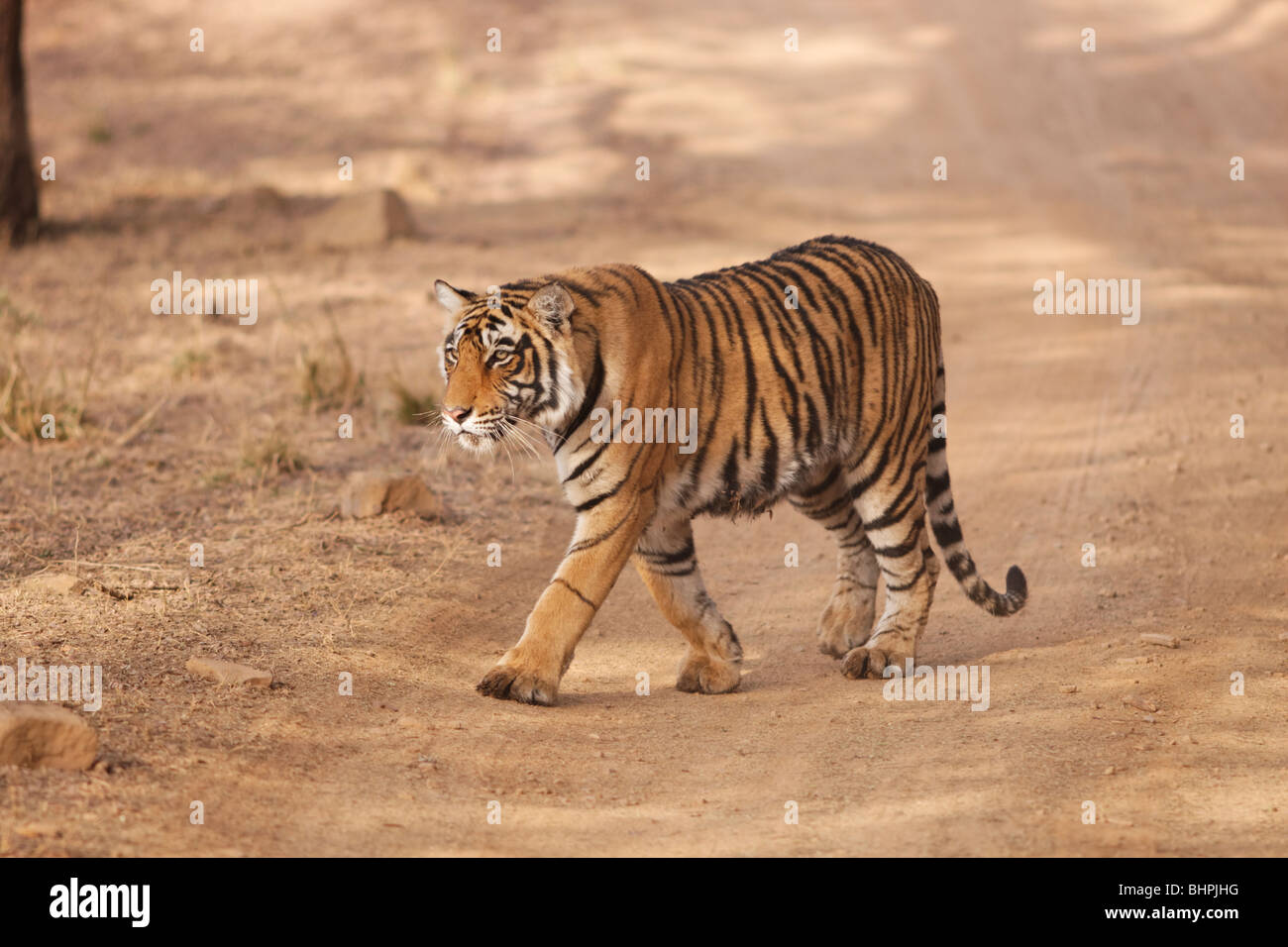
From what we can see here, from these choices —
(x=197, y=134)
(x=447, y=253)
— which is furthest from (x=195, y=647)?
(x=197, y=134)

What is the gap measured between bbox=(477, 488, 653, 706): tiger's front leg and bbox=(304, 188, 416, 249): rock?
26.8 feet

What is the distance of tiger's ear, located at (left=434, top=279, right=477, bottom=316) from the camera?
537cm

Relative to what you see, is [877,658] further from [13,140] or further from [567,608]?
[13,140]

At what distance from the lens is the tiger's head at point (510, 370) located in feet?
16.9

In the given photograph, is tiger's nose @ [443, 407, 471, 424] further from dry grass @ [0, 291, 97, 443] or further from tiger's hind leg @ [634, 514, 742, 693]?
dry grass @ [0, 291, 97, 443]

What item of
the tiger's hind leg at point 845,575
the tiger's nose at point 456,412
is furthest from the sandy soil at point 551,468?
the tiger's nose at point 456,412

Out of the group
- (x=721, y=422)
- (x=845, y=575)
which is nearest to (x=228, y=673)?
(x=721, y=422)

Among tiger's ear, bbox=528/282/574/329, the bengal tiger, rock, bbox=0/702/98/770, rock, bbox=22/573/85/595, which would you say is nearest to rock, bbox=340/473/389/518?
rock, bbox=22/573/85/595

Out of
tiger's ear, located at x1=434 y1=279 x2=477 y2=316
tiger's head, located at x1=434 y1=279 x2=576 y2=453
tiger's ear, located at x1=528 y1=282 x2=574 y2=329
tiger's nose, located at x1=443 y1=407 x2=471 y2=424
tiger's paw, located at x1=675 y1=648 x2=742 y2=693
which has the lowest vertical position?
tiger's paw, located at x1=675 y1=648 x2=742 y2=693

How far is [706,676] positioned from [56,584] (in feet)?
8.82

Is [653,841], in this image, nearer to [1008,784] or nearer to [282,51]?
[1008,784]

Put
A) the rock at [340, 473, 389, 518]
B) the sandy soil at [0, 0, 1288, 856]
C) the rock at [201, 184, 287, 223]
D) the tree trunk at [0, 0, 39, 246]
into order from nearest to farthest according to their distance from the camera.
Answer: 1. the sandy soil at [0, 0, 1288, 856]
2. the rock at [340, 473, 389, 518]
3. the tree trunk at [0, 0, 39, 246]
4. the rock at [201, 184, 287, 223]

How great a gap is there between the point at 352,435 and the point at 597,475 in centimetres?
384

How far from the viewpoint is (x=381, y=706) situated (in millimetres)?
5172
